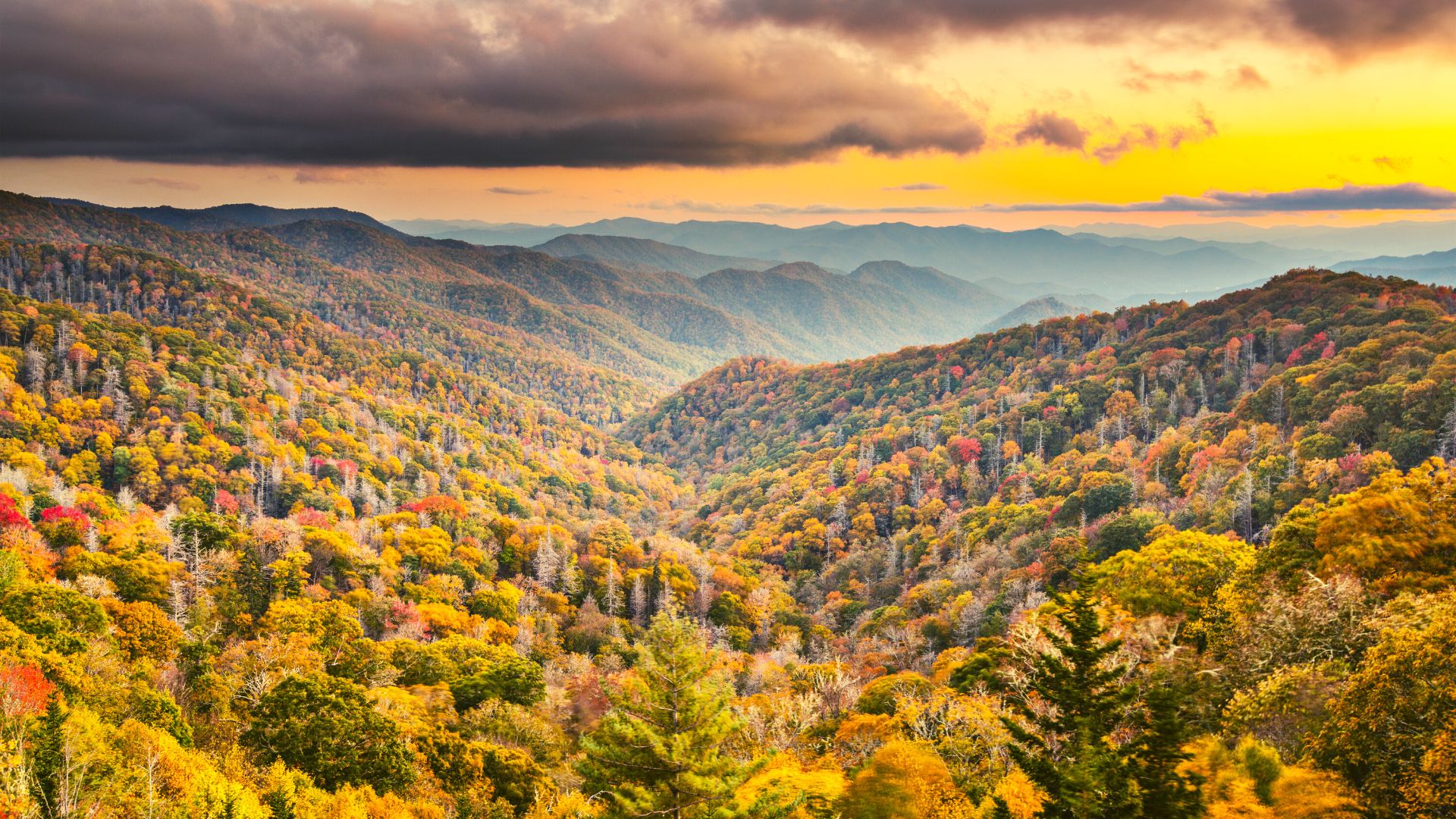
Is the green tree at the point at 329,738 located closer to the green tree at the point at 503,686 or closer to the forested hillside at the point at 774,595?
the forested hillside at the point at 774,595

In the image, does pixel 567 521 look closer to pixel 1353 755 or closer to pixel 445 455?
pixel 445 455

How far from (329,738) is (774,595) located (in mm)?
60152

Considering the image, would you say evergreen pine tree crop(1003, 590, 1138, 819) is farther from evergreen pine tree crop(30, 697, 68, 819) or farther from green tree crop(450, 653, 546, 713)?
green tree crop(450, 653, 546, 713)

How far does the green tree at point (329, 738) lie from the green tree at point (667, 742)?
34.2 ft

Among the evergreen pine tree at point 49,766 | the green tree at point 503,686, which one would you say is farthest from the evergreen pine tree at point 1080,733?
the green tree at point 503,686

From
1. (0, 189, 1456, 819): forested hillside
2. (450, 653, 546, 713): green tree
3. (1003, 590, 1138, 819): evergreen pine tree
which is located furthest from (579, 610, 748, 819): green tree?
(450, 653, 546, 713): green tree

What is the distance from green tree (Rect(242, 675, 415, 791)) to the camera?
2714 centimetres

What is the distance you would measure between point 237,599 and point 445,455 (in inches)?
3259

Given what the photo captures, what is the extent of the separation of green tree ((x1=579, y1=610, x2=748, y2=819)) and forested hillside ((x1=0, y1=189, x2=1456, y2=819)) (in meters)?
0.14

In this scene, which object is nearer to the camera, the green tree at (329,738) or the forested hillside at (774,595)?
the forested hillside at (774,595)

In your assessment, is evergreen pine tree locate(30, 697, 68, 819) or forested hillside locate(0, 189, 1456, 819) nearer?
evergreen pine tree locate(30, 697, 68, 819)

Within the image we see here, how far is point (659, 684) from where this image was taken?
855 inches

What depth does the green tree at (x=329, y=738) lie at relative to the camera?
27.1 metres

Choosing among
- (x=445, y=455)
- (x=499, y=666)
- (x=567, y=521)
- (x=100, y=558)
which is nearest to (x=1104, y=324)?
(x=567, y=521)
